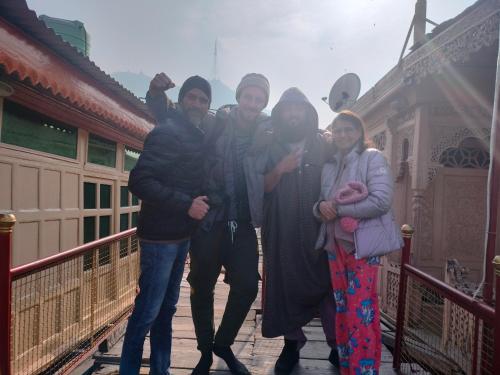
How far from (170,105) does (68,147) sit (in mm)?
2775

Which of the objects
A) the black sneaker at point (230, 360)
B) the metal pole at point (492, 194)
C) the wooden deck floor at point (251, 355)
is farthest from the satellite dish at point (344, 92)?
the black sneaker at point (230, 360)

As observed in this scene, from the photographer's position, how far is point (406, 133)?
5.71 m

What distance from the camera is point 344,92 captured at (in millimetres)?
8125

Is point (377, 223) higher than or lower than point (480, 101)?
lower

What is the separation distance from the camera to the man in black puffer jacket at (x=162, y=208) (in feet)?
7.00

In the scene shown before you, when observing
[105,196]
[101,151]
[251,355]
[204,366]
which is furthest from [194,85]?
[105,196]

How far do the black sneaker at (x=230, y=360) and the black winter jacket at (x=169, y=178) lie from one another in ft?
3.30

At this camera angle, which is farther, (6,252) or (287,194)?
(287,194)

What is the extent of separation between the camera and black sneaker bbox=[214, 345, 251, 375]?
260 centimetres

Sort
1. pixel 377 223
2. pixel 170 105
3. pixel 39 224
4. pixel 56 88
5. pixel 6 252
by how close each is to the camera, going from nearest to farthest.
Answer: pixel 6 252
pixel 377 223
pixel 170 105
pixel 56 88
pixel 39 224

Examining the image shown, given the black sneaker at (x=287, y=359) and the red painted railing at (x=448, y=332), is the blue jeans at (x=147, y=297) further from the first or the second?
Result: the red painted railing at (x=448, y=332)

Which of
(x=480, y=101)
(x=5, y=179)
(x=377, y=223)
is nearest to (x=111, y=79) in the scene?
(x=5, y=179)

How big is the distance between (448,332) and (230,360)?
3001 mm

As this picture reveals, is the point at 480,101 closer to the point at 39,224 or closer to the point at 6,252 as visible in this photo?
the point at 6,252
